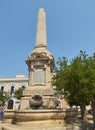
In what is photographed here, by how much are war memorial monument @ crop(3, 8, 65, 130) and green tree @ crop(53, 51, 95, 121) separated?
1.64 m

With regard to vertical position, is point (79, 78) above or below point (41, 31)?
below

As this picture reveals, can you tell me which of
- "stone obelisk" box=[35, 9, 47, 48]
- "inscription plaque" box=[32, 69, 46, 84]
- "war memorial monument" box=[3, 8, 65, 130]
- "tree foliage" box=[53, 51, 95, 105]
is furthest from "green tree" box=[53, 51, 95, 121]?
"stone obelisk" box=[35, 9, 47, 48]

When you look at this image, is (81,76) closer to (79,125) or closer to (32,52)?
(79,125)

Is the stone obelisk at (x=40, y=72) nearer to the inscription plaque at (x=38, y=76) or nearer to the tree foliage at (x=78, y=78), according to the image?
the inscription plaque at (x=38, y=76)

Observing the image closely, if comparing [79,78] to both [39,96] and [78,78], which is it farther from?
[39,96]

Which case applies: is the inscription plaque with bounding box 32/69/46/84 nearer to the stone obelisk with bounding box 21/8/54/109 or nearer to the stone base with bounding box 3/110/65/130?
the stone obelisk with bounding box 21/8/54/109

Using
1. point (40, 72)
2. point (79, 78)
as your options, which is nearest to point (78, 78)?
point (79, 78)

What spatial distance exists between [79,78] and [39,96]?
4230mm

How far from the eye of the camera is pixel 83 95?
12.9m

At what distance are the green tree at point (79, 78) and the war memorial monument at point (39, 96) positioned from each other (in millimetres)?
1645

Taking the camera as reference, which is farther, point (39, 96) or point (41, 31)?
point (41, 31)

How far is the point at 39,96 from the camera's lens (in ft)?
52.0

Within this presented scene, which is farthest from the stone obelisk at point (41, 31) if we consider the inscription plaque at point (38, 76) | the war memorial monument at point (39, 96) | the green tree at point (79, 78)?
the green tree at point (79, 78)

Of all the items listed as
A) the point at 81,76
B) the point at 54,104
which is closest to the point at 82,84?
Answer: the point at 81,76
